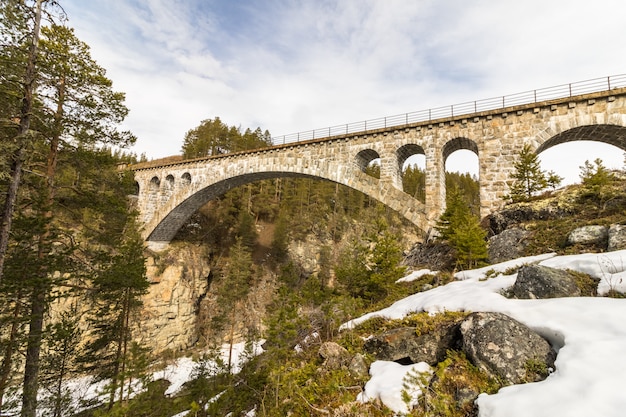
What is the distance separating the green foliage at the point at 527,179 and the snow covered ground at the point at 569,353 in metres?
7.84

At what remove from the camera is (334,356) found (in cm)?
477

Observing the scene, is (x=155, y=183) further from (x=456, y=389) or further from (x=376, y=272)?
(x=456, y=389)

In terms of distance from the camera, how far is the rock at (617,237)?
568 centimetres

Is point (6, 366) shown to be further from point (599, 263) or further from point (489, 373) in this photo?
point (599, 263)

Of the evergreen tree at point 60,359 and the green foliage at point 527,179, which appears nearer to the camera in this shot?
the evergreen tree at point 60,359

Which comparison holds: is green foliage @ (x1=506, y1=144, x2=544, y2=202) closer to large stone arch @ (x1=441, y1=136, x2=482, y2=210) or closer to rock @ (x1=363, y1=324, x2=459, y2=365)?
large stone arch @ (x1=441, y1=136, x2=482, y2=210)

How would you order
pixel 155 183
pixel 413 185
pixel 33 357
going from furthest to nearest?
pixel 413 185
pixel 155 183
pixel 33 357


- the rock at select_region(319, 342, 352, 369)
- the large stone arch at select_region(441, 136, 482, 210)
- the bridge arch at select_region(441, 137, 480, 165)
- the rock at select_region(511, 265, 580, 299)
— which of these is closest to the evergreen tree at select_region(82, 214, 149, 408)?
the rock at select_region(319, 342, 352, 369)

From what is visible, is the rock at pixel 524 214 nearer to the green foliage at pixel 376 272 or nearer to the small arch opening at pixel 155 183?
the green foliage at pixel 376 272

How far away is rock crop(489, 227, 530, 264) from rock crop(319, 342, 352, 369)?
612cm

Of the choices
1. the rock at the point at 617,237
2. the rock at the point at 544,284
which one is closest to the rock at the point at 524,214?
the rock at the point at 617,237

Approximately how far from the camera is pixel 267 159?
2083 centimetres

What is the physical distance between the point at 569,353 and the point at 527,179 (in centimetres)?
1181

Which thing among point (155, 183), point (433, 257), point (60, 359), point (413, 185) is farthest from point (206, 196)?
point (413, 185)
